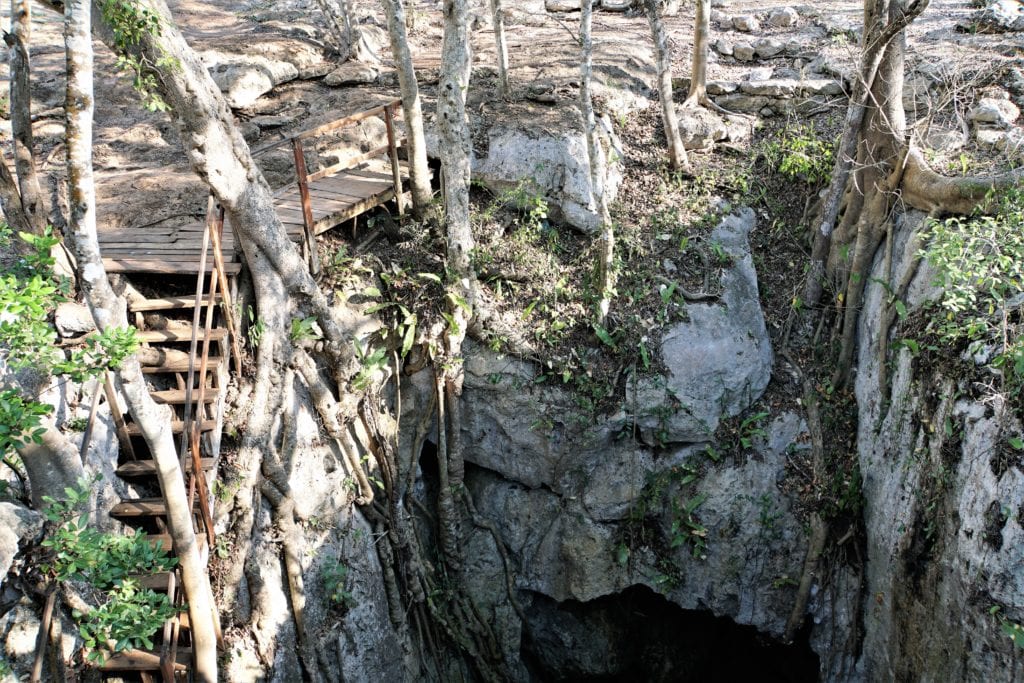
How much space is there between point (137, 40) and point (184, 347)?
2652 mm

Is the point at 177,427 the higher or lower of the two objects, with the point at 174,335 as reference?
lower

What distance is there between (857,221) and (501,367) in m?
4.47

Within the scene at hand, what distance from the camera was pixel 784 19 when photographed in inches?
536

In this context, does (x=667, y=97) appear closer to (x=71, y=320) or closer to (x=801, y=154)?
(x=801, y=154)

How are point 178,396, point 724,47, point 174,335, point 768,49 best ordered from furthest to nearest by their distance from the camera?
point 724,47, point 768,49, point 174,335, point 178,396

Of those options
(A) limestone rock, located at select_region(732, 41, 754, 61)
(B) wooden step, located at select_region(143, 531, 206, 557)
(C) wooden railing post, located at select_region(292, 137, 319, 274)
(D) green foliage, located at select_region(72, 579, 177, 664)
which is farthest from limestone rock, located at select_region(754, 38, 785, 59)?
(D) green foliage, located at select_region(72, 579, 177, 664)

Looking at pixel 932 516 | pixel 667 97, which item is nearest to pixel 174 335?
pixel 667 97

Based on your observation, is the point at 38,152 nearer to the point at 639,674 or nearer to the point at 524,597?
the point at 524,597

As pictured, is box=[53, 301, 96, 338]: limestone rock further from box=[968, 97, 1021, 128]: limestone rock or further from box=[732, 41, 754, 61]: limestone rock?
box=[732, 41, 754, 61]: limestone rock

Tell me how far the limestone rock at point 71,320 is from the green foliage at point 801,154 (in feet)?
27.5

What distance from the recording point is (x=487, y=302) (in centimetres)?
887

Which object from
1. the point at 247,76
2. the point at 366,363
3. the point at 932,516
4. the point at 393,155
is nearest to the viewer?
the point at 932,516

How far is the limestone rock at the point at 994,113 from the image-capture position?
9477mm

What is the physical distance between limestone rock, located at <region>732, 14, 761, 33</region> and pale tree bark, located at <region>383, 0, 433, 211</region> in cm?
770
